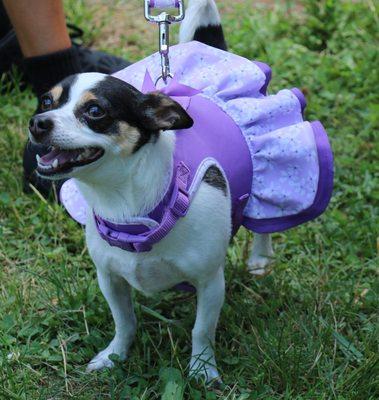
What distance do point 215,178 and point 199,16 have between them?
2.35 ft

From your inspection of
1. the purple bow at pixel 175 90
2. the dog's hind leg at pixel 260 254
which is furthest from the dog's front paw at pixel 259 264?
the purple bow at pixel 175 90

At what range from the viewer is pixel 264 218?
93.2 inches

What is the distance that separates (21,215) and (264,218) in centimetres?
107

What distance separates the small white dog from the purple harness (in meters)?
0.19

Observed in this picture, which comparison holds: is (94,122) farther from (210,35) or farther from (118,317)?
(210,35)

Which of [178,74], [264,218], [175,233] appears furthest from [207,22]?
[175,233]

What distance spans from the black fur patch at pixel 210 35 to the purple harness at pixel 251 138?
113mm

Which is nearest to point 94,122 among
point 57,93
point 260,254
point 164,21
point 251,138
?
point 57,93

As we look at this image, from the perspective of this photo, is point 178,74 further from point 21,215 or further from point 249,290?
point 21,215

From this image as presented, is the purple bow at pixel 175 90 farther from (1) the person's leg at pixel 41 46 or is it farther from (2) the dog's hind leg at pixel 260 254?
(1) the person's leg at pixel 41 46

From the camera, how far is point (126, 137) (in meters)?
1.82

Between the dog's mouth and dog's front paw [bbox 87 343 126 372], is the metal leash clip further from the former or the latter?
dog's front paw [bbox 87 343 126 372]

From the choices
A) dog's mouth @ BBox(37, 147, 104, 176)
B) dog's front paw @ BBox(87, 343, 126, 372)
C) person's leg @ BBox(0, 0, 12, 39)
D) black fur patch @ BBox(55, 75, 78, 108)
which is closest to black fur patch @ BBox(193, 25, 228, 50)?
black fur patch @ BBox(55, 75, 78, 108)

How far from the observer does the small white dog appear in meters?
1.77
